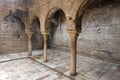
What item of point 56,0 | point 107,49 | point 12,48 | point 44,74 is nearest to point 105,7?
point 107,49

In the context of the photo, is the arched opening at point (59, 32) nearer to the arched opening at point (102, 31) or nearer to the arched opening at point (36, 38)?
the arched opening at point (36, 38)

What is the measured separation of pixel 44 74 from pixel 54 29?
20.6 feet

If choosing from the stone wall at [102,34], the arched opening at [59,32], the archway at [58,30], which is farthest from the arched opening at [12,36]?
the stone wall at [102,34]

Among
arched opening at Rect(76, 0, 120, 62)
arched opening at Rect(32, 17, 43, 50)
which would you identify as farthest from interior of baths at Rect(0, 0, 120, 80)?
arched opening at Rect(32, 17, 43, 50)

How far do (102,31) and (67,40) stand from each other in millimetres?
2994

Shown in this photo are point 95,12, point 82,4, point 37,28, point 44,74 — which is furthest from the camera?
point 37,28

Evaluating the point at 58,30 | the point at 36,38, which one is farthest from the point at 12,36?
the point at 58,30

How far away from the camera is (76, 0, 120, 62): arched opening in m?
5.39

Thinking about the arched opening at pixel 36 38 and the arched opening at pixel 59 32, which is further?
the arched opening at pixel 36 38

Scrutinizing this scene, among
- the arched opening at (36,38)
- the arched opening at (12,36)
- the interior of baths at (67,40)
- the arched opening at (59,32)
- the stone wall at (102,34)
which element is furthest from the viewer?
the arched opening at (36,38)

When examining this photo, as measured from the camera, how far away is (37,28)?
952 cm

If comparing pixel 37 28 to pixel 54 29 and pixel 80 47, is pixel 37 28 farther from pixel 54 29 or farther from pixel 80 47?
pixel 80 47

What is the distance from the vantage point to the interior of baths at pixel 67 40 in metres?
3.84

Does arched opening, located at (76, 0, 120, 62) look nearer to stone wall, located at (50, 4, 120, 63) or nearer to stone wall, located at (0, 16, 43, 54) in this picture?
stone wall, located at (50, 4, 120, 63)
